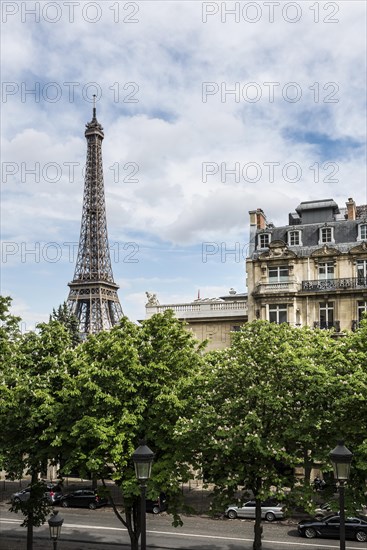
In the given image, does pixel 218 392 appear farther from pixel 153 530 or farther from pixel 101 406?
pixel 153 530

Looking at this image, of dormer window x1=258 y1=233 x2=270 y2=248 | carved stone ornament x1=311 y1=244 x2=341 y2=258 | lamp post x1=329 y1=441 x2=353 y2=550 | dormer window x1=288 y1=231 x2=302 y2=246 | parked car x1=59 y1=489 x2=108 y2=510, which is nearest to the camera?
lamp post x1=329 y1=441 x2=353 y2=550

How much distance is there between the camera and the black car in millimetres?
35875

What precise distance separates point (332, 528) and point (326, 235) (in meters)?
28.6

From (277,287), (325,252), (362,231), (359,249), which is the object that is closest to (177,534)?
(277,287)

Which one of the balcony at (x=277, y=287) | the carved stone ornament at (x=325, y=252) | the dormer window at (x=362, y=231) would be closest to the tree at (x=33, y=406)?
the balcony at (x=277, y=287)

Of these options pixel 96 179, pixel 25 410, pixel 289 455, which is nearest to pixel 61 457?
pixel 25 410

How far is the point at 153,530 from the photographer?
39125 millimetres

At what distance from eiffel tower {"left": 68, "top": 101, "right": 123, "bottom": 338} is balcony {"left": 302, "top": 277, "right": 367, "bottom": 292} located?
6539cm

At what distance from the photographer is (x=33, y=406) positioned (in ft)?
Result: 99.8

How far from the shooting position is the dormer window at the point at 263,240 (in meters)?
58.5

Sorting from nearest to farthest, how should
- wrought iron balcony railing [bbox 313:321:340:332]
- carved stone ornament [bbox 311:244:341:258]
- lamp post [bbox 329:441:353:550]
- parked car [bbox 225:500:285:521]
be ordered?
lamp post [bbox 329:441:353:550], parked car [bbox 225:500:285:521], wrought iron balcony railing [bbox 313:321:340:332], carved stone ornament [bbox 311:244:341:258]

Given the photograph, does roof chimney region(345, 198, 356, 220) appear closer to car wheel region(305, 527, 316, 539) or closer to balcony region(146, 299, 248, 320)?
balcony region(146, 299, 248, 320)

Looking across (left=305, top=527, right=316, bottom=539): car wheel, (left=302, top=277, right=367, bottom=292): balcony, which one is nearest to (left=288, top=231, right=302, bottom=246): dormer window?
(left=302, top=277, right=367, bottom=292): balcony

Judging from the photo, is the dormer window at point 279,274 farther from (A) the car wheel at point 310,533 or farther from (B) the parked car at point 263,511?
(A) the car wheel at point 310,533
